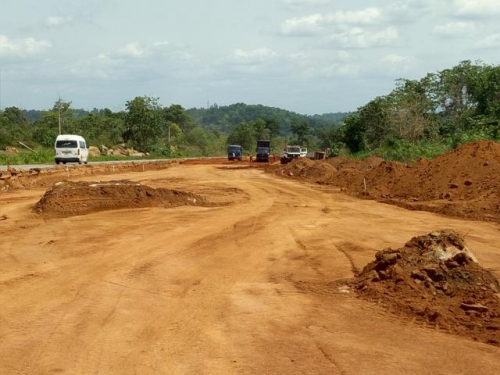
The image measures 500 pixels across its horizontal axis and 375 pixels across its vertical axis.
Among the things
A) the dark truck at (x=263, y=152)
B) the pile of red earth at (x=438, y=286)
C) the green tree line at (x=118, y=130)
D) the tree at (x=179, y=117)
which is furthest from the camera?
the tree at (x=179, y=117)

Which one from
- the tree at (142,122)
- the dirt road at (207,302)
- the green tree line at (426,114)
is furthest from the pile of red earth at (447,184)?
the tree at (142,122)

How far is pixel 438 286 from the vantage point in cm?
835

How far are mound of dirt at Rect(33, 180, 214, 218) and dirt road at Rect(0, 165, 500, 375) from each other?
1446mm

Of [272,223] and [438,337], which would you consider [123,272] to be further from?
[272,223]

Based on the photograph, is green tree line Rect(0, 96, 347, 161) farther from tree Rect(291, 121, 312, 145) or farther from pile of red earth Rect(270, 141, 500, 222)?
pile of red earth Rect(270, 141, 500, 222)

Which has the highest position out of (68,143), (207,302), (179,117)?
(179,117)

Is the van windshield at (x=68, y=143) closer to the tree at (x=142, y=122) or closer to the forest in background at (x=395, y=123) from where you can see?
the forest in background at (x=395, y=123)

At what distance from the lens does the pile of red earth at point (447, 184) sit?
1941 centimetres

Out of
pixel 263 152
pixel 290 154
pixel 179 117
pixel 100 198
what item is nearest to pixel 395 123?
pixel 290 154

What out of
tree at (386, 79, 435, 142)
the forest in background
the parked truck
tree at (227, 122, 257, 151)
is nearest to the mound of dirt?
the forest in background

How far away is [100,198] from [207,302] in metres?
11.5

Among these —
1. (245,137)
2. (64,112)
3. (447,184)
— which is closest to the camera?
(447,184)

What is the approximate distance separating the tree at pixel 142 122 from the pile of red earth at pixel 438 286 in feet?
252

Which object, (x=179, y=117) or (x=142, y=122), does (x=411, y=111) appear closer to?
(x=142, y=122)
